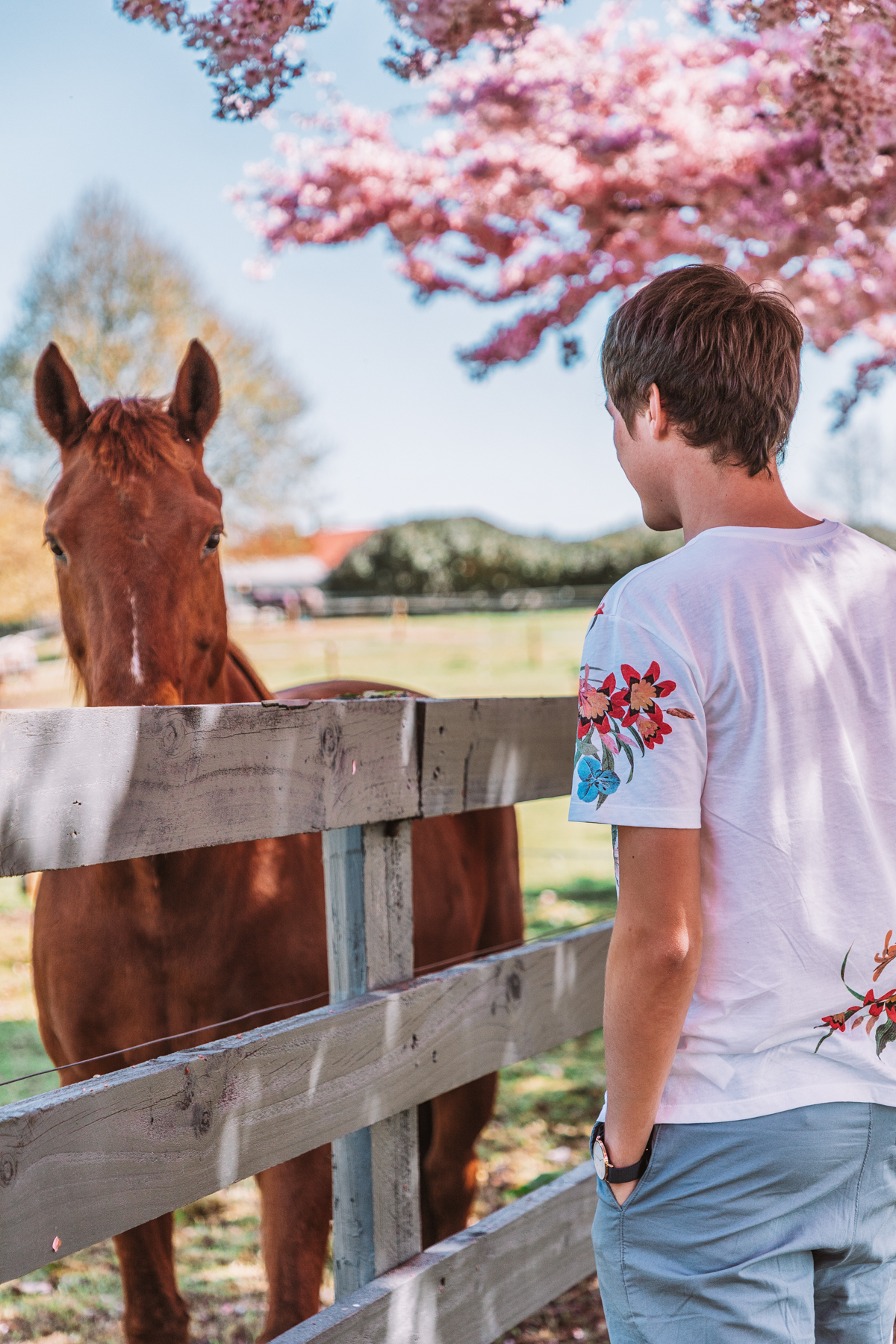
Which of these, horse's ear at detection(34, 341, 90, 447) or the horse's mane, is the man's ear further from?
horse's ear at detection(34, 341, 90, 447)

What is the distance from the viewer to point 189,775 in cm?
148

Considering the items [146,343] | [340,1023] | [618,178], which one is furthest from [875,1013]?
[146,343]

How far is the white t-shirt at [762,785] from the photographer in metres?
1.11

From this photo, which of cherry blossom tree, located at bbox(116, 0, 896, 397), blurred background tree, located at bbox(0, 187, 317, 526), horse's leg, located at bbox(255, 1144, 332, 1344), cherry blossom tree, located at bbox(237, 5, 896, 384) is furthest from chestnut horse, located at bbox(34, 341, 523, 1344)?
blurred background tree, located at bbox(0, 187, 317, 526)

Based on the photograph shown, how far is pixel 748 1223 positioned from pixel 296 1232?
4.33 ft

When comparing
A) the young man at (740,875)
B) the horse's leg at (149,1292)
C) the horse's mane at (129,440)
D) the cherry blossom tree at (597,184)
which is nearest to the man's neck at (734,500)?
the young man at (740,875)

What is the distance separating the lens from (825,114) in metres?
3.96

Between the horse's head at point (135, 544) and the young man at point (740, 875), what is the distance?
1.13 metres

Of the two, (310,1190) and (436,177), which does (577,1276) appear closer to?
(310,1190)

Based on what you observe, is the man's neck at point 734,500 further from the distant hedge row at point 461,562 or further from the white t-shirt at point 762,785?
the distant hedge row at point 461,562

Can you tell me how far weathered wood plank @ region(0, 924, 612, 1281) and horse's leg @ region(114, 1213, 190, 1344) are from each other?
84 cm

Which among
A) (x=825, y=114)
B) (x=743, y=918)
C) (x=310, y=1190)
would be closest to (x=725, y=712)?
(x=743, y=918)

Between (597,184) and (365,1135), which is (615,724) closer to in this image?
(365,1135)

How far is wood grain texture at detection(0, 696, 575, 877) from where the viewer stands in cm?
127
